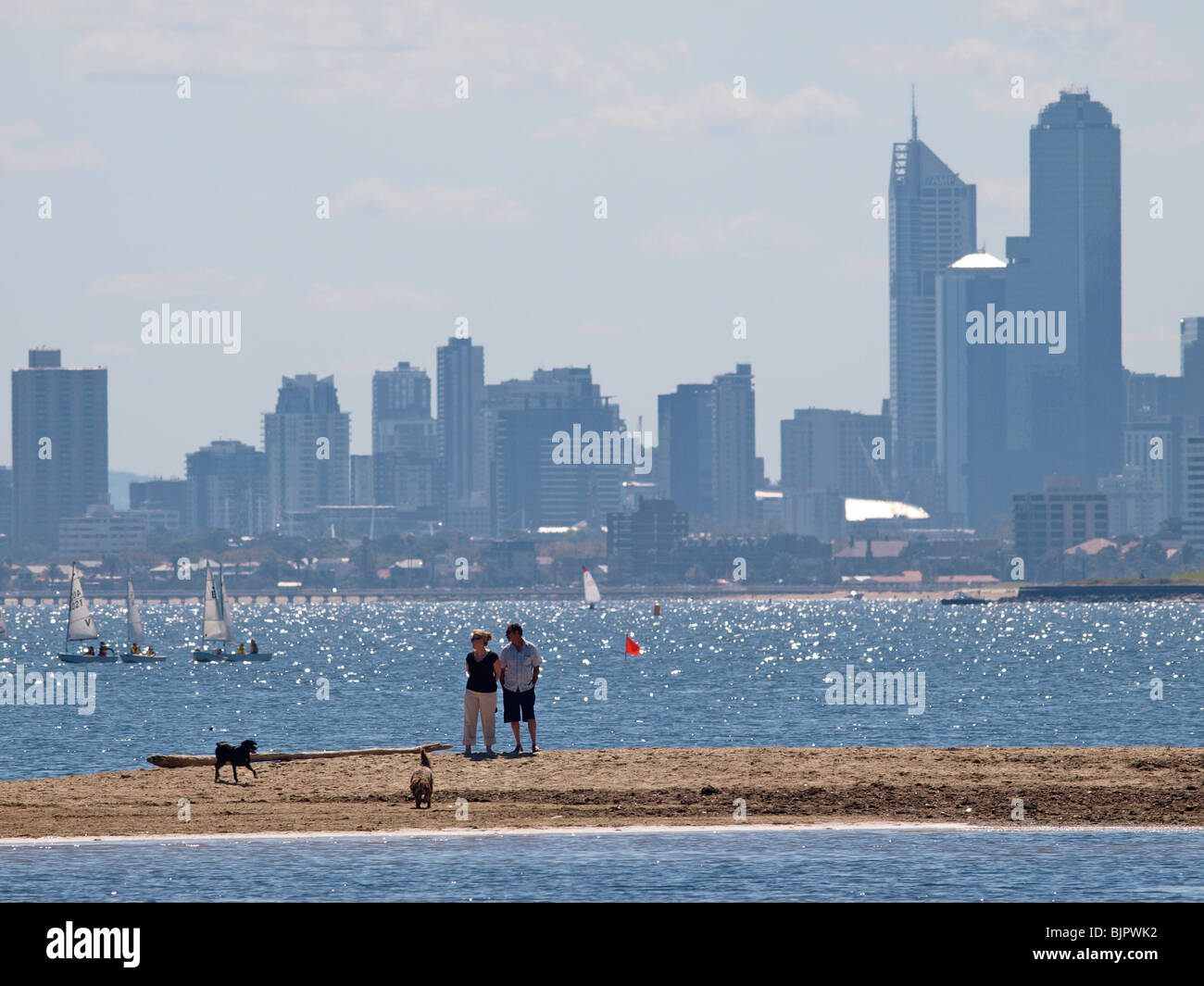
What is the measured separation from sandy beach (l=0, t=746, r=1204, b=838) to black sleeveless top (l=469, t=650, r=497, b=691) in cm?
121

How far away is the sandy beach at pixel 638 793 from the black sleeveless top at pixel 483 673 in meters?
1.21

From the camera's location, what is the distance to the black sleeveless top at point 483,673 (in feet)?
100

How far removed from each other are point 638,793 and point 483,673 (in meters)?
3.44

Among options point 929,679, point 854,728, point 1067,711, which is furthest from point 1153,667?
point 854,728

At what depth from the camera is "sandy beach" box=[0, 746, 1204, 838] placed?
26906mm

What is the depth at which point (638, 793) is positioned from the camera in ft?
93.9

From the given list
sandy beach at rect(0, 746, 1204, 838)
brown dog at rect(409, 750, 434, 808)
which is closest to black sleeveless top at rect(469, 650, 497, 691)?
sandy beach at rect(0, 746, 1204, 838)

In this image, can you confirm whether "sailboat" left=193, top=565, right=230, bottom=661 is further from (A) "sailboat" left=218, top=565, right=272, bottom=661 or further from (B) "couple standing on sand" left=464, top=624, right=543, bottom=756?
(B) "couple standing on sand" left=464, top=624, right=543, bottom=756

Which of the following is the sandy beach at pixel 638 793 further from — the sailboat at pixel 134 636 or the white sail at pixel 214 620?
the white sail at pixel 214 620

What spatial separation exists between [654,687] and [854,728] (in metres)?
32.0

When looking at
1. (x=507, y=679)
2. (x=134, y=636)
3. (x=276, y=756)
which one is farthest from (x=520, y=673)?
(x=134, y=636)

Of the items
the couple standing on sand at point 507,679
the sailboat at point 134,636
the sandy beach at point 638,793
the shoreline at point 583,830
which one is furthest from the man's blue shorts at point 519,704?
the sailboat at point 134,636

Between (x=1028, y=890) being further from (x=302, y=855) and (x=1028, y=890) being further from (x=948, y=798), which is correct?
(x=302, y=855)
